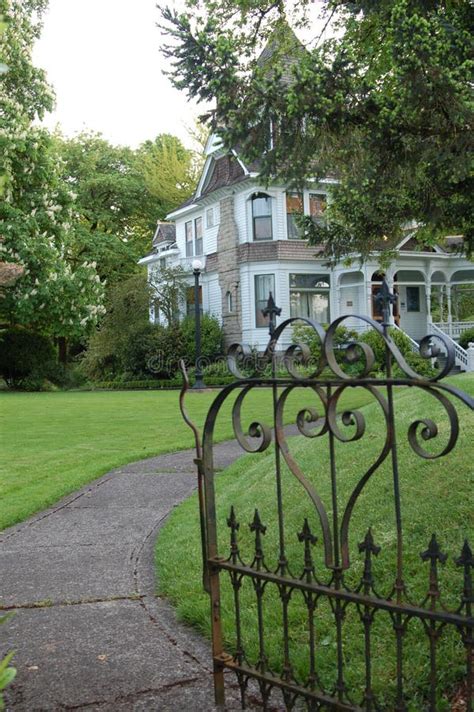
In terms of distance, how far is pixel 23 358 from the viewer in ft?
101

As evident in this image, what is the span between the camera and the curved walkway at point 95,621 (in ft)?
10.9

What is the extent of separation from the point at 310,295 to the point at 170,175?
17354 mm

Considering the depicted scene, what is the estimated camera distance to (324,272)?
2994 cm

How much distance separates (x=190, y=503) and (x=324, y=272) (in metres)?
23.7

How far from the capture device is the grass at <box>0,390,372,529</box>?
327 inches

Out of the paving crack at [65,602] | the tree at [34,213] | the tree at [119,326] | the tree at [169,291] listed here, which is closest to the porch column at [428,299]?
the tree at [169,291]

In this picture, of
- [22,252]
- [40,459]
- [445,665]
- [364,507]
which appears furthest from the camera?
[22,252]

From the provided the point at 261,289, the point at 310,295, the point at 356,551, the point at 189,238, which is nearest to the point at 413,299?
the point at 310,295

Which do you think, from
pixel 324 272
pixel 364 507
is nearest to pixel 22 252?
pixel 324 272

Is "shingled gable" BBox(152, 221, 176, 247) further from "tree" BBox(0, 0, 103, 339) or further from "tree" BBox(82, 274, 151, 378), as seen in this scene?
"tree" BBox(0, 0, 103, 339)

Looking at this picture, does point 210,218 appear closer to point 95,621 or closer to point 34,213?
point 34,213

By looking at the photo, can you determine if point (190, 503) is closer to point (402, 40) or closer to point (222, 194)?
point (402, 40)

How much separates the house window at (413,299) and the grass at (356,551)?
24483 mm

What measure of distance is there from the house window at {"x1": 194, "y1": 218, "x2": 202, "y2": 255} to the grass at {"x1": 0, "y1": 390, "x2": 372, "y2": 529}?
44.8 ft
